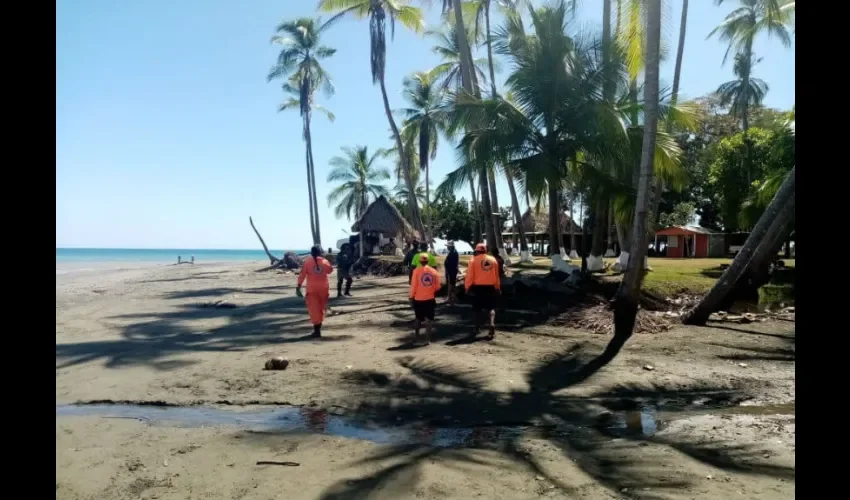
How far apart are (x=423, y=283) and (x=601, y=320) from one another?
14.6 ft

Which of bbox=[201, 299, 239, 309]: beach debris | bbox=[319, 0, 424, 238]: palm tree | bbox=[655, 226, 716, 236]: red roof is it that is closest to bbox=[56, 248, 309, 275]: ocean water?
bbox=[201, 299, 239, 309]: beach debris

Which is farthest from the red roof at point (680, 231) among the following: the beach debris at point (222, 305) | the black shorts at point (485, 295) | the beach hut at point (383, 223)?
the black shorts at point (485, 295)

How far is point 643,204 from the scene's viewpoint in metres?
11.2

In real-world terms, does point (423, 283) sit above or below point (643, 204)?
below

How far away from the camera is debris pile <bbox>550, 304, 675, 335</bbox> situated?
1219 centimetres

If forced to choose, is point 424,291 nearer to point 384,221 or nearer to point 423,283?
point 423,283

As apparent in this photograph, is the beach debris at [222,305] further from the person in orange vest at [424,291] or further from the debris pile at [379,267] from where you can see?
the debris pile at [379,267]

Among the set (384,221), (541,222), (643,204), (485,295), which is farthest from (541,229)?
(485,295)

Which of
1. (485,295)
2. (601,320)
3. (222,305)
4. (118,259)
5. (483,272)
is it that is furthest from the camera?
(118,259)

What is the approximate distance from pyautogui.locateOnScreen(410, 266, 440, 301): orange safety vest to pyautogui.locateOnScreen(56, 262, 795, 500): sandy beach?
2.87 feet

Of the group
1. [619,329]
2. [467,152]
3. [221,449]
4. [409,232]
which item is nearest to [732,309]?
[619,329]

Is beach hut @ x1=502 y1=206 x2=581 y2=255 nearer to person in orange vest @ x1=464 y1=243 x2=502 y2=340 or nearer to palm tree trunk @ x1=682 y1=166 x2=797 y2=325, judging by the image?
palm tree trunk @ x1=682 y1=166 x2=797 y2=325

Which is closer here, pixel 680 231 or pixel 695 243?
pixel 680 231
